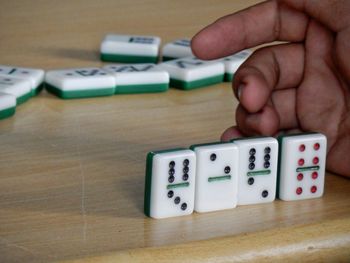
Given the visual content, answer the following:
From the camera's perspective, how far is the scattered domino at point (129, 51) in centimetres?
132

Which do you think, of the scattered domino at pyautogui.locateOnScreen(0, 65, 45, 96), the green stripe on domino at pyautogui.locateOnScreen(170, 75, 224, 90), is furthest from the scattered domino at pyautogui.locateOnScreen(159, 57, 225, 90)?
the scattered domino at pyautogui.locateOnScreen(0, 65, 45, 96)

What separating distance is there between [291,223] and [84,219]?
0.62 ft

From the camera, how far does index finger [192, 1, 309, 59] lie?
0.98 meters

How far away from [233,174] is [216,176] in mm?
19

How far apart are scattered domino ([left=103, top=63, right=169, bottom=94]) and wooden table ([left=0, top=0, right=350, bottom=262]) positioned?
0.04ft

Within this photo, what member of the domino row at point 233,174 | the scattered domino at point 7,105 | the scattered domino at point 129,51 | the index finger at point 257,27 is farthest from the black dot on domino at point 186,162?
the scattered domino at point 129,51

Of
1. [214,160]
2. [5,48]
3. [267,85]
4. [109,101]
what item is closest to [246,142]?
[214,160]

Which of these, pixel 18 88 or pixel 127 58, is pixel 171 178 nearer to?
pixel 18 88

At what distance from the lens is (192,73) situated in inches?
47.8

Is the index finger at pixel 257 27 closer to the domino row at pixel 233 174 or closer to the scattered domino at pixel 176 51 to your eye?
the domino row at pixel 233 174

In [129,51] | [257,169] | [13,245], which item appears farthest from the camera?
[129,51]

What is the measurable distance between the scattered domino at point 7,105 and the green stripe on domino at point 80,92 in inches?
3.4

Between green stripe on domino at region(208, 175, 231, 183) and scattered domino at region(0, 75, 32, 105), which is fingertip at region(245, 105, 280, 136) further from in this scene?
scattered domino at region(0, 75, 32, 105)

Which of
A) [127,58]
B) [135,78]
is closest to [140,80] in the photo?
[135,78]
